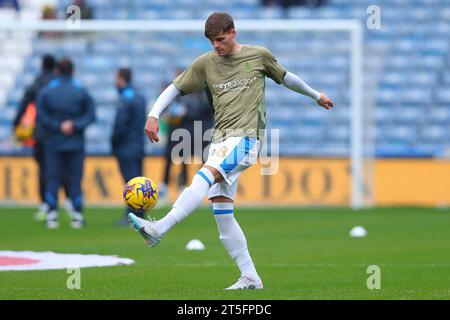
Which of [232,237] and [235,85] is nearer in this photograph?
[235,85]

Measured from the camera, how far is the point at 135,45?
25.1 m

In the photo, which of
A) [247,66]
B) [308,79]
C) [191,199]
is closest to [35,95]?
[308,79]

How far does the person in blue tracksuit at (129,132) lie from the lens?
17453 millimetres

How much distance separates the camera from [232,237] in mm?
9117

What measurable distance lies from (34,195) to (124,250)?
9987 mm

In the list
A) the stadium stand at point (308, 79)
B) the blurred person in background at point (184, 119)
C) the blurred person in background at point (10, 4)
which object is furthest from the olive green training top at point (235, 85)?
the blurred person in background at point (10, 4)

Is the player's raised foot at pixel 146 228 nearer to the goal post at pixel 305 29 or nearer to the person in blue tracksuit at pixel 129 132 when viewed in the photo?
the person in blue tracksuit at pixel 129 132

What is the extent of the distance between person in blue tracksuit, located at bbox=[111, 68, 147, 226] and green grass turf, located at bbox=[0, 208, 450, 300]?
107 cm

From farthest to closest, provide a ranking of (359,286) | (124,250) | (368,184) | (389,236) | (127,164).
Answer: (368,184), (127,164), (389,236), (124,250), (359,286)

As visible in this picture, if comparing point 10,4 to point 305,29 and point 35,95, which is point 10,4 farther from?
point 35,95

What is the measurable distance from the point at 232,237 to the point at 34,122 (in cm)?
1015

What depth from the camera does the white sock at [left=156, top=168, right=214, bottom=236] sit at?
8524mm
